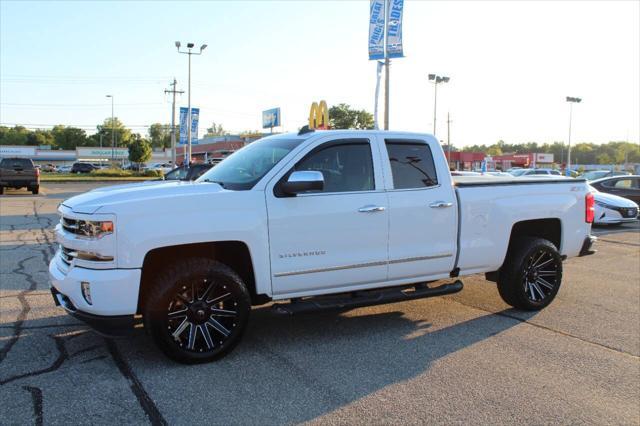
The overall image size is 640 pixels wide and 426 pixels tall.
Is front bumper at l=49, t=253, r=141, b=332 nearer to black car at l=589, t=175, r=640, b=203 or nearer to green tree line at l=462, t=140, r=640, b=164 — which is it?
black car at l=589, t=175, r=640, b=203

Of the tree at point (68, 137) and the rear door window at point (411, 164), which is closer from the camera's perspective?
the rear door window at point (411, 164)

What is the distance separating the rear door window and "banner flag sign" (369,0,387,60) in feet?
57.7

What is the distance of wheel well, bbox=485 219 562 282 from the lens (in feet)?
20.6

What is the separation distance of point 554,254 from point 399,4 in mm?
17616

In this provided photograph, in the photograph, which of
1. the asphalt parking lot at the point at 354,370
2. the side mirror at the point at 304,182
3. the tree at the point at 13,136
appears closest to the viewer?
the asphalt parking lot at the point at 354,370

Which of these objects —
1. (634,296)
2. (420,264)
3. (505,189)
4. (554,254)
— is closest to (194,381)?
(420,264)

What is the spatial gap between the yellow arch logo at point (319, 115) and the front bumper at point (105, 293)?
22856 mm

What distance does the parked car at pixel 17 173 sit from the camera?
2464cm

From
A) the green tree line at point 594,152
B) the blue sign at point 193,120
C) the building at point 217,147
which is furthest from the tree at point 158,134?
the blue sign at point 193,120

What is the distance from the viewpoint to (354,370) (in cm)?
437

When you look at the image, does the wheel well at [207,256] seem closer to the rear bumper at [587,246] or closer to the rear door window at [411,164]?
the rear door window at [411,164]

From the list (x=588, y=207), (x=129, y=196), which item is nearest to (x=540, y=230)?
(x=588, y=207)

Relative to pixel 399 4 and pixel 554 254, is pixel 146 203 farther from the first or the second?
pixel 399 4

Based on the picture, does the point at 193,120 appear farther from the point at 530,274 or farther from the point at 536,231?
the point at 530,274
